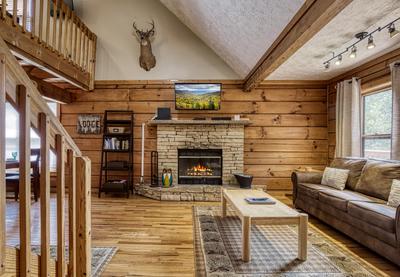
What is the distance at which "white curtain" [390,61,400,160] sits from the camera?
3457 millimetres

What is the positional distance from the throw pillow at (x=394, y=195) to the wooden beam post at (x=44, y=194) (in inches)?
117

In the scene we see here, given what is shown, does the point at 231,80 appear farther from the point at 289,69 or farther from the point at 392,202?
the point at 392,202

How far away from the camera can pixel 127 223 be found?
11.8 feet

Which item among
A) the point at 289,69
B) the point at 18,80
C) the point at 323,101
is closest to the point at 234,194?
the point at 289,69

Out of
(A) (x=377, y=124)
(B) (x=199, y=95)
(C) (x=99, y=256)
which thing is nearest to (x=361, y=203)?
(A) (x=377, y=124)

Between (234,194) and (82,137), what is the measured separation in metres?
3.64

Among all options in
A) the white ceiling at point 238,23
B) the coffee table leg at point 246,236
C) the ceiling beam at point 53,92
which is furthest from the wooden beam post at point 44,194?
the ceiling beam at point 53,92

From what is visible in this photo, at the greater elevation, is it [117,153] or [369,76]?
[369,76]

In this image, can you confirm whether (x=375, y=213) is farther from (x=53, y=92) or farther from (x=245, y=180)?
(x=53, y=92)

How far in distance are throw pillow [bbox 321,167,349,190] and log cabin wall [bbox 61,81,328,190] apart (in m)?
1.63

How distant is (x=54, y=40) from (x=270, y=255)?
376 centimetres

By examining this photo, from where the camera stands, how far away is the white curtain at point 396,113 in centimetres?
346

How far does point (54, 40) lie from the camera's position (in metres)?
3.72

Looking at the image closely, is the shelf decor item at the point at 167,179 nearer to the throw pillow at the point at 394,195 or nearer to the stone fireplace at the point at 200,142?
the stone fireplace at the point at 200,142
